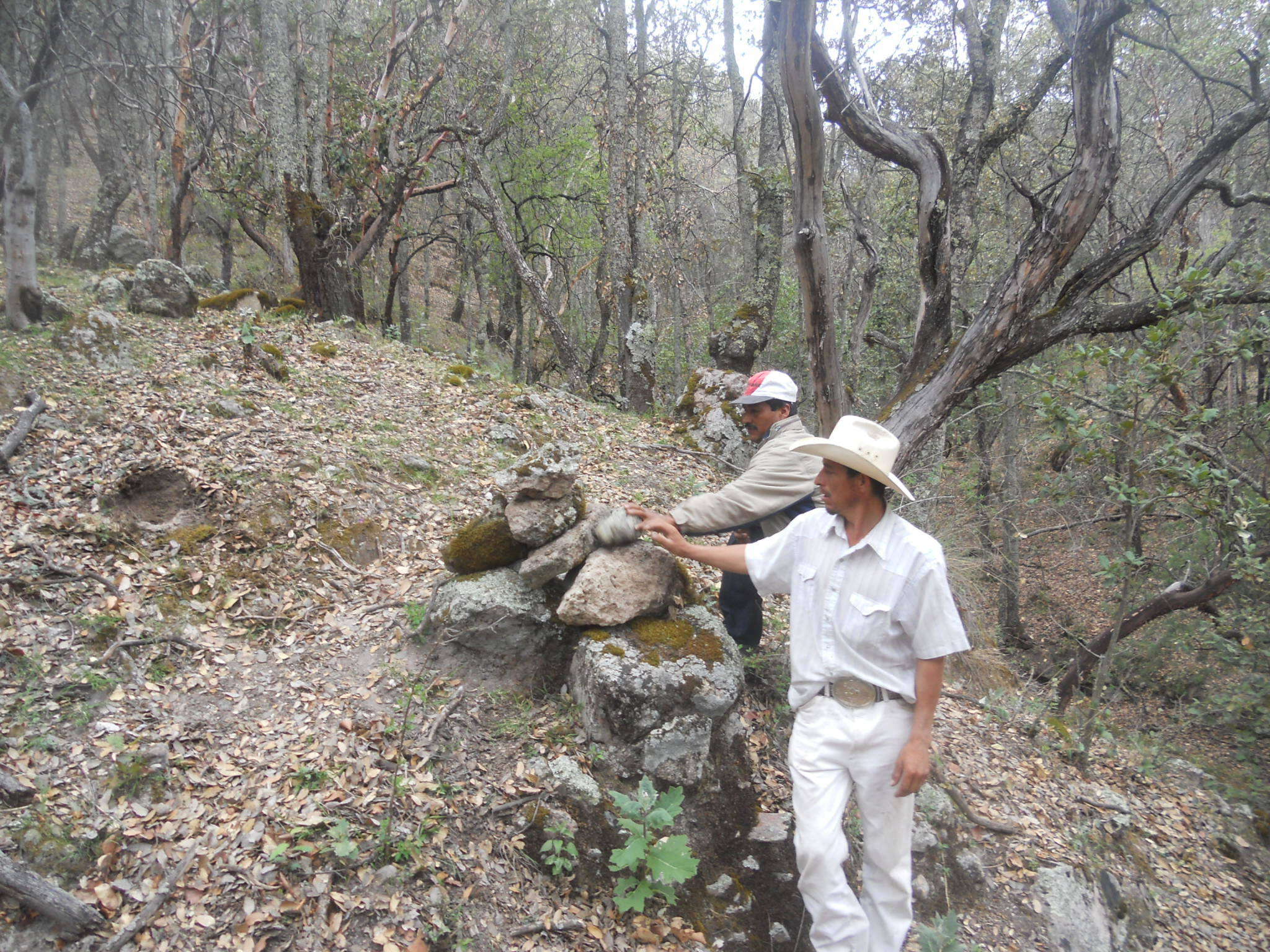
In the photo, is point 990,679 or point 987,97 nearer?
point 990,679

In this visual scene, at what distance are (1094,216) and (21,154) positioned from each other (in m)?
9.17

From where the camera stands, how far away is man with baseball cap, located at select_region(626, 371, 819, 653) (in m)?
3.61

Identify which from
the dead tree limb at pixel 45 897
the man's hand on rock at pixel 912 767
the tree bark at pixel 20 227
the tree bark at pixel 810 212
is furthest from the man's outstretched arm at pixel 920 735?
the tree bark at pixel 20 227

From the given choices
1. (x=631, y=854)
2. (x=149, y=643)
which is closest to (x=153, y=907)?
(x=149, y=643)

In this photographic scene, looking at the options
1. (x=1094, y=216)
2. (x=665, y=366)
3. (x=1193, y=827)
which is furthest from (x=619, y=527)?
(x=665, y=366)

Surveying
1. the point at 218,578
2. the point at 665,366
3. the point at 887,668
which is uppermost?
the point at 665,366

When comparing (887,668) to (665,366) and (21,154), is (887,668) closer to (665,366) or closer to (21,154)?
(21,154)

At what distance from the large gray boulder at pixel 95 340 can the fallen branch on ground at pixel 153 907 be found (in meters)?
5.36

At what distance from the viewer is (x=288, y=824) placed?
10.7 ft

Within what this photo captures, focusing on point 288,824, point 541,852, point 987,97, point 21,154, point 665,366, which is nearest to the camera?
point 288,824

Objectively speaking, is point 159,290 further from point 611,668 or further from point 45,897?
point 611,668

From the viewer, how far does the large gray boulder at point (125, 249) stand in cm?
1302

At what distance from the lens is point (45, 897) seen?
2705 millimetres

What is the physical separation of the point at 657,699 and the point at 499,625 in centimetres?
109
